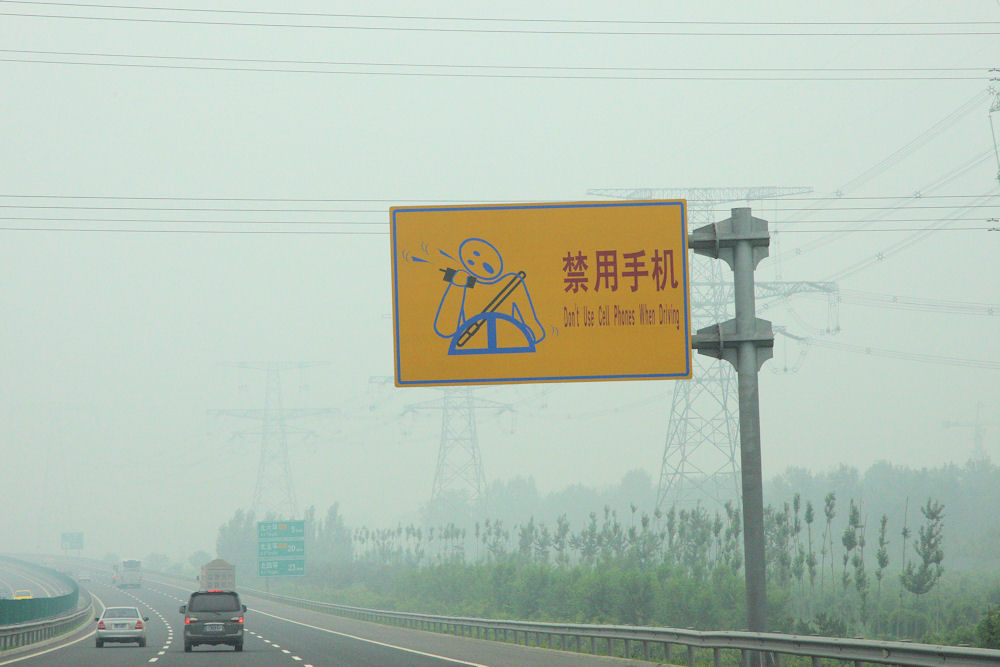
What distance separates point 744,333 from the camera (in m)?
23.0

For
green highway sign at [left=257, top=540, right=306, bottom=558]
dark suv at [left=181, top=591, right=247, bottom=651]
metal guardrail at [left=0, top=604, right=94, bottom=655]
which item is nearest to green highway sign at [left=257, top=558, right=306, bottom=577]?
green highway sign at [left=257, top=540, right=306, bottom=558]

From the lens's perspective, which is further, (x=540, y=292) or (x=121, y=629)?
(x=121, y=629)

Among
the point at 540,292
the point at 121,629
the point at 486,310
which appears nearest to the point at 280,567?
the point at 121,629

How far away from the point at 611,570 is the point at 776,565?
12.5m

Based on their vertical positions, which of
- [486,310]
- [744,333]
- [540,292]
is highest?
[540,292]

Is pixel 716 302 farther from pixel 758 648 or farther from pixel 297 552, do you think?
pixel 297 552

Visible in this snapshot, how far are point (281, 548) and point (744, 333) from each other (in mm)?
69647

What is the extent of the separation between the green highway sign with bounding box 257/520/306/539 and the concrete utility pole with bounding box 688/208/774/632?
6819 centimetres

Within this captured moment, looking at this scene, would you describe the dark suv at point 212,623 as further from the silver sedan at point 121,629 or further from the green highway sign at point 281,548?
the green highway sign at point 281,548

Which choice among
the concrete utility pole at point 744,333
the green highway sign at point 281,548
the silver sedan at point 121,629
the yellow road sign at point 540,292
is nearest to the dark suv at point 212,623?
the silver sedan at point 121,629

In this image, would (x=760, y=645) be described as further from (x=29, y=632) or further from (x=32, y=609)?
(x=32, y=609)

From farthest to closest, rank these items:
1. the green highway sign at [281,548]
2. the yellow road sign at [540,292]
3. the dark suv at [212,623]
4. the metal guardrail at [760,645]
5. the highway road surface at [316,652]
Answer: the green highway sign at [281,548], the dark suv at [212,623], the highway road surface at [316,652], the yellow road sign at [540,292], the metal guardrail at [760,645]

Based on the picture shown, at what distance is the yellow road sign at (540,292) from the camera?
23.1 meters

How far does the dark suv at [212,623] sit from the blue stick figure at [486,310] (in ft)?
59.9
